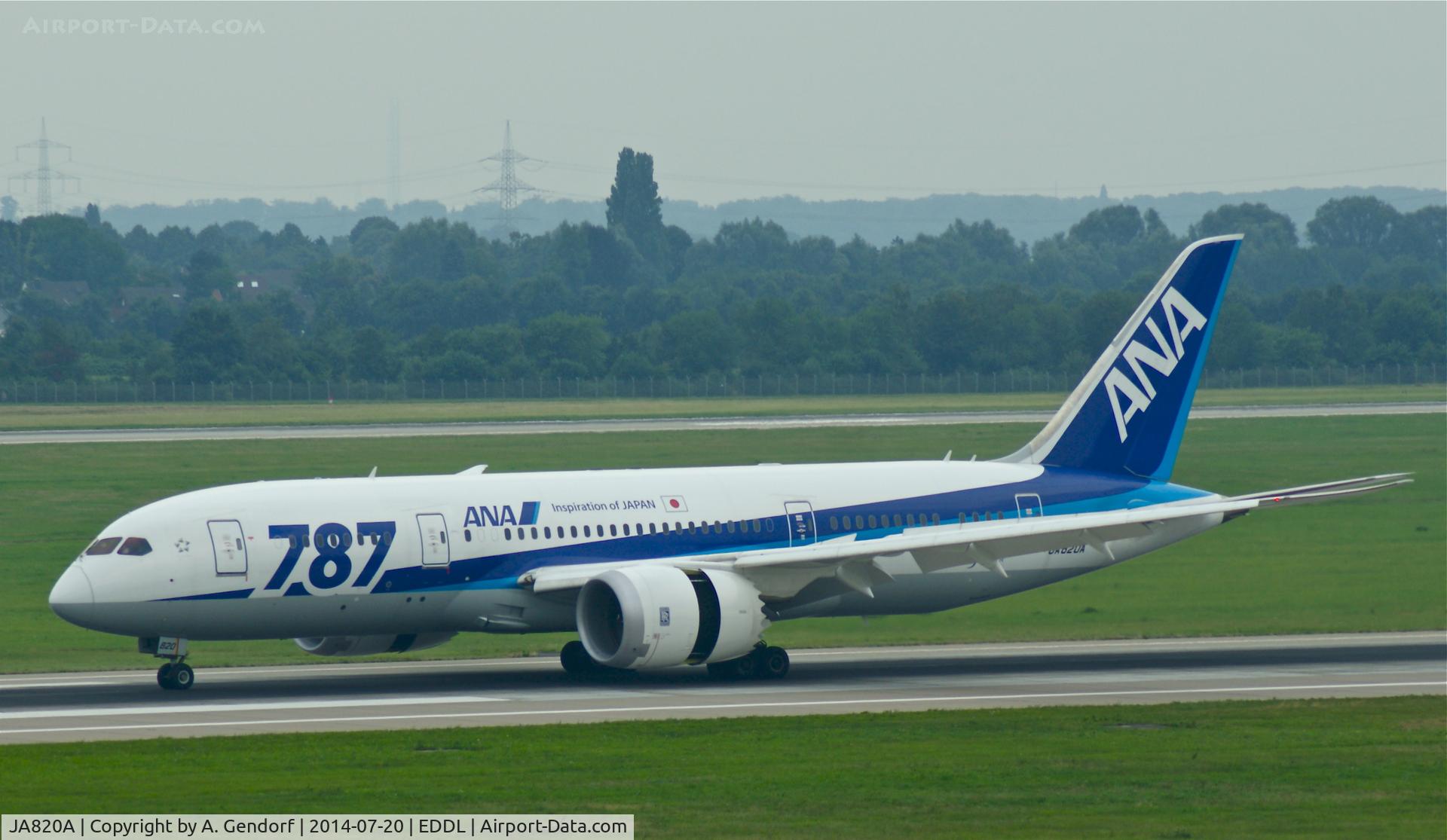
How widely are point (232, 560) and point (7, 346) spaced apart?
125 metres

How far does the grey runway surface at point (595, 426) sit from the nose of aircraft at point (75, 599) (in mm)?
56392

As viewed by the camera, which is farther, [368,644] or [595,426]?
[595,426]

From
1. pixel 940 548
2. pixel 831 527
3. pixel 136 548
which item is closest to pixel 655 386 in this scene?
pixel 831 527

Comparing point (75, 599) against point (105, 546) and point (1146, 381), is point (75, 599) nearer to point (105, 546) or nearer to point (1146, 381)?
point (105, 546)

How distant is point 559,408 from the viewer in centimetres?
12412

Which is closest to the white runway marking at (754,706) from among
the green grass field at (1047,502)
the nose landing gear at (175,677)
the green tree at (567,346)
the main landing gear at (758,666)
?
the main landing gear at (758,666)

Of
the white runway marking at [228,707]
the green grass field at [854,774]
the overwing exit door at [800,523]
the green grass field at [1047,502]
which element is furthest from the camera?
the green grass field at [1047,502]

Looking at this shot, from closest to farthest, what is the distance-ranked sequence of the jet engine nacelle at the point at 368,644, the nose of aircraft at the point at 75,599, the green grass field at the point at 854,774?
the green grass field at the point at 854,774 < the nose of aircraft at the point at 75,599 < the jet engine nacelle at the point at 368,644

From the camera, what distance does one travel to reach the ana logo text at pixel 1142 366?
45.8 m

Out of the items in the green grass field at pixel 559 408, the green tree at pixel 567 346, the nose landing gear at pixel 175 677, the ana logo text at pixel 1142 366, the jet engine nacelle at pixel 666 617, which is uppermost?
the green tree at pixel 567 346

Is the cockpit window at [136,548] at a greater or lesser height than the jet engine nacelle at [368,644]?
greater

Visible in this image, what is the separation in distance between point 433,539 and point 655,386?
104m

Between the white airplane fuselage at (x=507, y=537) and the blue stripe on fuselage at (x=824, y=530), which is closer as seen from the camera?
the white airplane fuselage at (x=507, y=537)

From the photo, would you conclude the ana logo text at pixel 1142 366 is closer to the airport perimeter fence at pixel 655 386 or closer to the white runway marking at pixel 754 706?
the white runway marking at pixel 754 706
